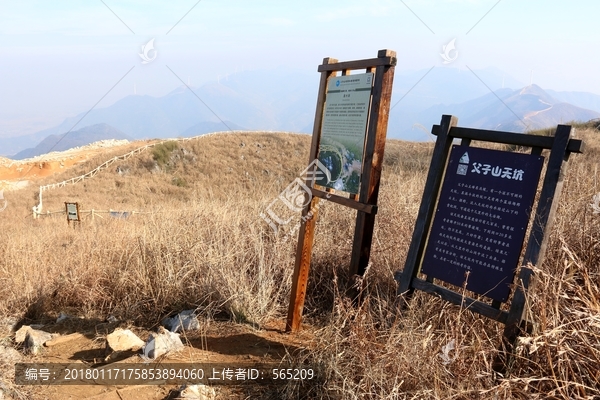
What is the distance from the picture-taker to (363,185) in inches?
150

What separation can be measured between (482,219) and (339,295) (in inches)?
42.8

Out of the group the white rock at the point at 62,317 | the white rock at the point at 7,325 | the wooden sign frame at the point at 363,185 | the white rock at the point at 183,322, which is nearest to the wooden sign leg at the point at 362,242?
the wooden sign frame at the point at 363,185

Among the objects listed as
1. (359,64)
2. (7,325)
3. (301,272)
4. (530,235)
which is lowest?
(7,325)

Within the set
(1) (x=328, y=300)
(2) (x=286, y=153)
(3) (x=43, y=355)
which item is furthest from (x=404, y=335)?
(2) (x=286, y=153)

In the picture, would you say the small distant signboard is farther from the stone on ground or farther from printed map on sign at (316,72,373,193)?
printed map on sign at (316,72,373,193)

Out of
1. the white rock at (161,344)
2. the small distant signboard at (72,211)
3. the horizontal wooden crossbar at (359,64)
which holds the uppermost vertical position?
the horizontal wooden crossbar at (359,64)

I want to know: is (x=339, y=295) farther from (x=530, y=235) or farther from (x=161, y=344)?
(x=161, y=344)

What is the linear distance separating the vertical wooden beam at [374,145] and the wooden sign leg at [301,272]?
0.57 metres

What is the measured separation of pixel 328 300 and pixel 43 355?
2.61 meters

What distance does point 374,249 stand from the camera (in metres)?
5.00

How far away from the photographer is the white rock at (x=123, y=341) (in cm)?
390

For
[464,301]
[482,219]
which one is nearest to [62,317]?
[464,301]

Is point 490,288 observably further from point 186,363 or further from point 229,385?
point 186,363

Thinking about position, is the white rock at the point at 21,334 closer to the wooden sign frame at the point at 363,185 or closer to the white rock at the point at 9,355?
the white rock at the point at 9,355
